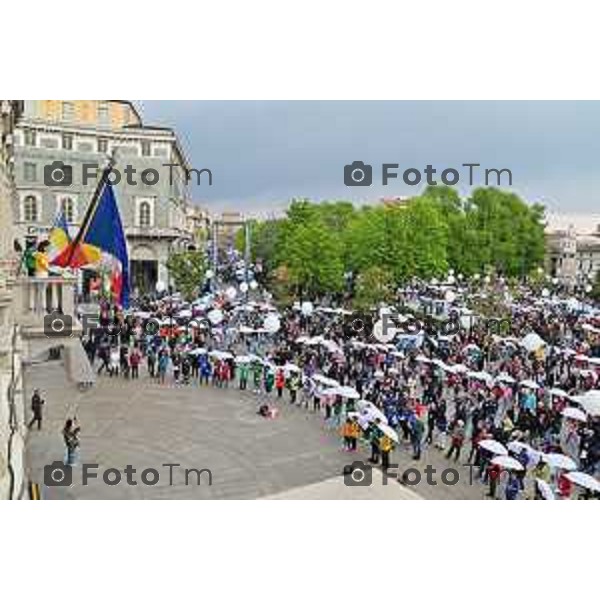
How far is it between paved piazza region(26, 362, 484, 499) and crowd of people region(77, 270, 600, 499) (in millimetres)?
759

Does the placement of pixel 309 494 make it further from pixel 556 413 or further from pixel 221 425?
pixel 556 413

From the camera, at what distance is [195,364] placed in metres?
24.7

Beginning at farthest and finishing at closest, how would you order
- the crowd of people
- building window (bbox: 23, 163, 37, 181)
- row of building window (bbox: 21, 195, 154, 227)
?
row of building window (bbox: 21, 195, 154, 227), building window (bbox: 23, 163, 37, 181), the crowd of people

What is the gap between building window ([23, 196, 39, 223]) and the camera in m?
20.2

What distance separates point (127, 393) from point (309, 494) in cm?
1079

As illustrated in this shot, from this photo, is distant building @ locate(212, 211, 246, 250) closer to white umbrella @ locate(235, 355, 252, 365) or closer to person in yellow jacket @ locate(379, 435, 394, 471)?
white umbrella @ locate(235, 355, 252, 365)

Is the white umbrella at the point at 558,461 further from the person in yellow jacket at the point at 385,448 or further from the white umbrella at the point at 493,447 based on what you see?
the person in yellow jacket at the point at 385,448

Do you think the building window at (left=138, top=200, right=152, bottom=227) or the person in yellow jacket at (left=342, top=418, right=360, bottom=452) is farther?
the building window at (left=138, top=200, right=152, bottom=227)

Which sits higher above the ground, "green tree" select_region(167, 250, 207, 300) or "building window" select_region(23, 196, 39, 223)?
"building window" select_region(23, 196, 39, 223)

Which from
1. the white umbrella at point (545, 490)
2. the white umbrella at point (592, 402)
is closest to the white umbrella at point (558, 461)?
the white umbrella at point (545, 490)

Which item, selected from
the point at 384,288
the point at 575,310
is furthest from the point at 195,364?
the point at 575,310

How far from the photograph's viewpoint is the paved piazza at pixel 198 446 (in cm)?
1464

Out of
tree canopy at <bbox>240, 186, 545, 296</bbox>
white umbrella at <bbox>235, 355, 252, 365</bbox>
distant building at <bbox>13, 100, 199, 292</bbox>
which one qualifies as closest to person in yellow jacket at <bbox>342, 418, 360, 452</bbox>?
white umbrella at <bbox>235, 355, 252, 365</bbox>

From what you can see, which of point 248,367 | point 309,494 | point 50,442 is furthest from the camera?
point 248,367
